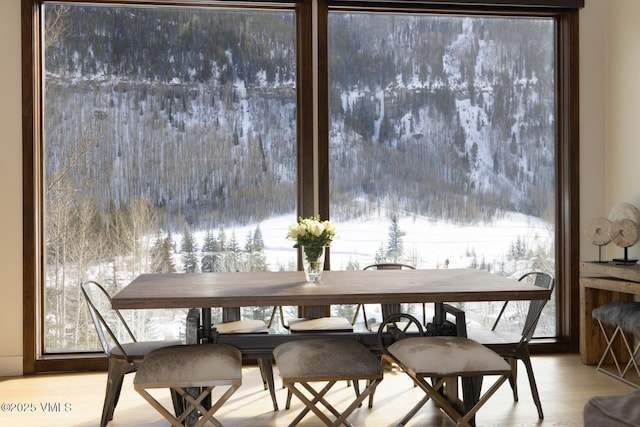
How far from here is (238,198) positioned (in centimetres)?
496

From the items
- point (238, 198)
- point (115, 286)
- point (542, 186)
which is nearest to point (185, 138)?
point (238, 198)

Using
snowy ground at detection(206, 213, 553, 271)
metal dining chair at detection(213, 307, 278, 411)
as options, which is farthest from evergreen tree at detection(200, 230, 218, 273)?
metal dining chair at detection(213, 307, 278, 411)

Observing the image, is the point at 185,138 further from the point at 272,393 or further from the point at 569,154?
the point at 569,154

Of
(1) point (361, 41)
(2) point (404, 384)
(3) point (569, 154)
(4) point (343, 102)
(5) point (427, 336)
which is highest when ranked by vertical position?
(1) point (361, 41)

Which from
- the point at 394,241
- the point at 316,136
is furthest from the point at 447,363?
the point at 316,136

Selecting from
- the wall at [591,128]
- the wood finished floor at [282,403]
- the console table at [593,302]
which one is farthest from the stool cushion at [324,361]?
the wall at [591,128]

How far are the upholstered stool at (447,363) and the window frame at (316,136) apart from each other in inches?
80.9

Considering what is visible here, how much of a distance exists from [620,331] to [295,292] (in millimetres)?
2498

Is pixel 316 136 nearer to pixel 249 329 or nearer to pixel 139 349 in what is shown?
pixel 249 329

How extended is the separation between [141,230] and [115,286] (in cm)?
44

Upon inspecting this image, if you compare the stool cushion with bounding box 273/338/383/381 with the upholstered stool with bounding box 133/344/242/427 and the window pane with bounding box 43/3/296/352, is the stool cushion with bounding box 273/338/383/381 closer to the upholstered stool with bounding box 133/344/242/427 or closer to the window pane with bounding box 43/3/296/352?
the upholstered stool with bounding box 133/344/242/427

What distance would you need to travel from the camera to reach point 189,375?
9.13 ft

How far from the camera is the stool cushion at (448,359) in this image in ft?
9.37

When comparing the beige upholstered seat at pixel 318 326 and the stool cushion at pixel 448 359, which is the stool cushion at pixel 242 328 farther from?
the stool cushion at pixel 448 359
